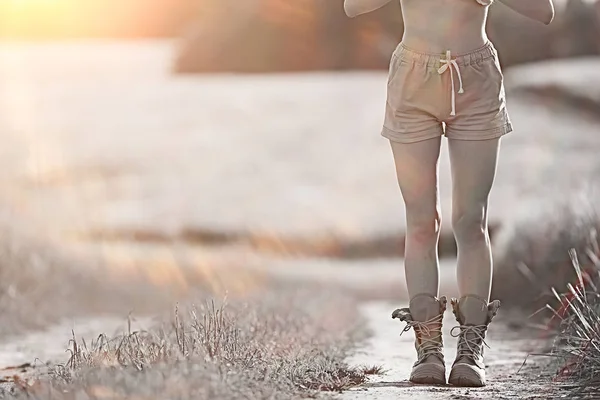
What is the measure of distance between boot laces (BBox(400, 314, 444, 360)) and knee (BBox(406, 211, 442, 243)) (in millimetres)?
246

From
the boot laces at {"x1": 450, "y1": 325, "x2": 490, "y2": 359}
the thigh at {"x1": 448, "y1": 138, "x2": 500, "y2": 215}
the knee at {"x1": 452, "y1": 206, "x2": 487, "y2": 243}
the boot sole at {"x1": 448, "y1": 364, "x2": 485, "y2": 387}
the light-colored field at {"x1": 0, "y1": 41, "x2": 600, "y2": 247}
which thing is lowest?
the boot sole at {"x1": 448, "y1": 364, "x2": 485, "y2": 387}

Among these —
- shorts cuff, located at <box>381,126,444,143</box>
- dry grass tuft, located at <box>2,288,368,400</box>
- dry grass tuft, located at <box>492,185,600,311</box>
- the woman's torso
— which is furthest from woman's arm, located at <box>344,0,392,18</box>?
dry grass tuft, located at <box>492,185,600,311</box>

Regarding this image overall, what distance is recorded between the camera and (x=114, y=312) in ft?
21.6

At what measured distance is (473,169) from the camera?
3.08 metres

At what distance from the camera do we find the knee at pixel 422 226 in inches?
123

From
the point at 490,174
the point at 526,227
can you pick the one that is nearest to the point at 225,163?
the point at 526,227

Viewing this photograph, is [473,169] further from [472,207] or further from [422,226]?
[422,226]

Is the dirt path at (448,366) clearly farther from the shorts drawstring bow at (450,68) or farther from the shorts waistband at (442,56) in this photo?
the shorts waistband at (442,56)

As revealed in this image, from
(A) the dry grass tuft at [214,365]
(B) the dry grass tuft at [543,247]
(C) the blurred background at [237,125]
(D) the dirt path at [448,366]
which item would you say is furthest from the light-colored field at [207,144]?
(A) the dry grass tuft at [214,365]

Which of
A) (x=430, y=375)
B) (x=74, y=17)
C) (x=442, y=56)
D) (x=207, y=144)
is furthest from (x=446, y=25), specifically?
(x=207, y=144)

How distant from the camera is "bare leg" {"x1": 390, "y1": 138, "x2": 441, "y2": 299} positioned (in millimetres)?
3098

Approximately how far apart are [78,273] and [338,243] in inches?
215

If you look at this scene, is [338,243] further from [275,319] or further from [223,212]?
[275,319]

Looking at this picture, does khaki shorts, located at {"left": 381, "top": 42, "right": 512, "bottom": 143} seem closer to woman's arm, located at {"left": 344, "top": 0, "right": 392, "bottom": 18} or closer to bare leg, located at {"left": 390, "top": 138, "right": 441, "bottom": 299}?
bare leg, located at {"left": 390, "top": 138, "right": 441, "bottom": 299}
